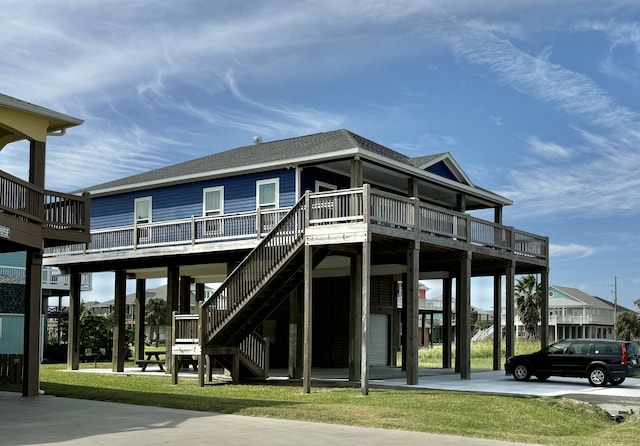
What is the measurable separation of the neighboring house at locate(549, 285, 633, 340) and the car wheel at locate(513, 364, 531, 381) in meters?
64.7

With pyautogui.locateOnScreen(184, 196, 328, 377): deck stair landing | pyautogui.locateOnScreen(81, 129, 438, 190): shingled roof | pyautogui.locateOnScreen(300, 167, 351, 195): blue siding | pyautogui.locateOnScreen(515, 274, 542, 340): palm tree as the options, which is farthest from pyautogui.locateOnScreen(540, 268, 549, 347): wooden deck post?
pyautogui.locateOnScreen(515, 274, 542, 340): palm tree

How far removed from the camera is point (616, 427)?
1625cm

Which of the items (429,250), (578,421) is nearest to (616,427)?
(578,421)

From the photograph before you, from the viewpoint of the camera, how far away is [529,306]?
77.8m

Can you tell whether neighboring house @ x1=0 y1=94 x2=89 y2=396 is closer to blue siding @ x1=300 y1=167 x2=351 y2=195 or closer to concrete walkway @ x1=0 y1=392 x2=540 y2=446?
concrete walkway @ x1=0 y1=392 x2=540 y2=446

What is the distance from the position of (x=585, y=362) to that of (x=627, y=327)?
60.0m

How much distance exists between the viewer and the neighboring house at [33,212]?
18.9 meters

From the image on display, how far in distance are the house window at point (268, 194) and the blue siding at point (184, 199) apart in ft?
0.56

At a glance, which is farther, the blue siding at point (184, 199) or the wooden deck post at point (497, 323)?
the wooden deck post at point (497, 323)

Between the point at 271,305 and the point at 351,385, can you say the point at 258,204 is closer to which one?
the point at 271,305

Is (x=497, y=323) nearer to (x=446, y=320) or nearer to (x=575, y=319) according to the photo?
(x=446, y=320)

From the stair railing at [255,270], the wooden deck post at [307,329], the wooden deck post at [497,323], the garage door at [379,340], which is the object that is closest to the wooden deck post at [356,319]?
the stair railing at [255,270]

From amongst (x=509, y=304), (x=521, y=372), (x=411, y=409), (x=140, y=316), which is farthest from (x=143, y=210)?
(x=411, y=409)

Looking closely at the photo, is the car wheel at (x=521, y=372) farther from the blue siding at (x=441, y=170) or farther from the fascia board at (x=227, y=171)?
the fascia board at (x=227, y=171)
